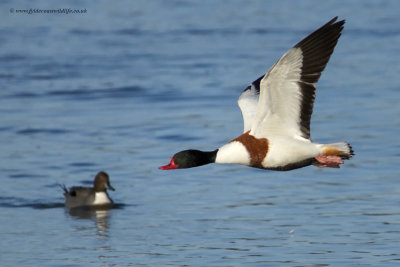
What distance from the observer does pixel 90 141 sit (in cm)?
1477

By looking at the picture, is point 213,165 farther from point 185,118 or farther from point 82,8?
point 82,8

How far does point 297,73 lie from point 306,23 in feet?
51.5

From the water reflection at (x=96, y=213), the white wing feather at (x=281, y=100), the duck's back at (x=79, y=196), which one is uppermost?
the white wing feather at (x=281, y=100)

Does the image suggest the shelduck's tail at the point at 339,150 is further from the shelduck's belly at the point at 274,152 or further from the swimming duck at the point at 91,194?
the swimming duck at the point at 91,194

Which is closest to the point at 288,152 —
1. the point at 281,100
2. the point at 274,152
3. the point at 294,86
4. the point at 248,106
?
the point at 274,152

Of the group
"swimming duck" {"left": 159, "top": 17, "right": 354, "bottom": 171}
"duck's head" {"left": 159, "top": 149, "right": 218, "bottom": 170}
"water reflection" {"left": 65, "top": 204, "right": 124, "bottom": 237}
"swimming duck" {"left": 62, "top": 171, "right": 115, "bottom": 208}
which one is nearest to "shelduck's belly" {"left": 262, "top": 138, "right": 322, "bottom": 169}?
"swimming duck" {"left": 159, "top": 17, "right": 354, "bottom": 171}

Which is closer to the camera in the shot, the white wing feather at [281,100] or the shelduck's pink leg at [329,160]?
the white wing feather at [281,100]

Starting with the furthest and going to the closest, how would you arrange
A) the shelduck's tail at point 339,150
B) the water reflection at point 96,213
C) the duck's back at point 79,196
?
the duck's back at point 79,196, the water reflection at point 96,213, the shelduck's tail at point 339,150

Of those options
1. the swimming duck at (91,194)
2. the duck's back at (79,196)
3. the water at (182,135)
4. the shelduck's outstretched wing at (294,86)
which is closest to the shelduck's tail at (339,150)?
the shelduck's outstretched wing at (294,86)

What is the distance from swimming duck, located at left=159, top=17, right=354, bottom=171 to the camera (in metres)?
8.23

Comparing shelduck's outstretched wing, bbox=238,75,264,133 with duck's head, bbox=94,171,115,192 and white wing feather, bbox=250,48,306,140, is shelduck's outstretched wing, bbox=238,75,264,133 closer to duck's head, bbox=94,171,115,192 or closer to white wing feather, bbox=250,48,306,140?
white wing feather, bbox=250,48,306,140

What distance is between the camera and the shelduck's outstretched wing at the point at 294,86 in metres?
8.14

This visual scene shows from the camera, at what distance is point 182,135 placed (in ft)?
48.9

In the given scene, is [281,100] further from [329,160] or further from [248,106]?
[248,106]
